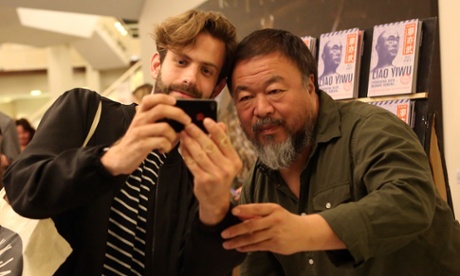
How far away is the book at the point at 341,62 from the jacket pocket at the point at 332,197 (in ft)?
5.82

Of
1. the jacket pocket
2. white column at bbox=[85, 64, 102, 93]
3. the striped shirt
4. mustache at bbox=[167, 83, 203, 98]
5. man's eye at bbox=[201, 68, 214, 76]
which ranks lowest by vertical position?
the striped shirt

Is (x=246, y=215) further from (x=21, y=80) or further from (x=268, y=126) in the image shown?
(x=21, y=80)

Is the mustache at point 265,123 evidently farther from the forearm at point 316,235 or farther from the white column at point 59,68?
the white column at point 59,68

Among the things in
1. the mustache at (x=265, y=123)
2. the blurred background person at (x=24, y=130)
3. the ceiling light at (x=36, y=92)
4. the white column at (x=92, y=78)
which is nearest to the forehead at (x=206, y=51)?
the mustache at (x=265, y=123)

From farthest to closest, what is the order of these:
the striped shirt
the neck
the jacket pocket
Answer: the neck → the jacket pocket → the striped shirt

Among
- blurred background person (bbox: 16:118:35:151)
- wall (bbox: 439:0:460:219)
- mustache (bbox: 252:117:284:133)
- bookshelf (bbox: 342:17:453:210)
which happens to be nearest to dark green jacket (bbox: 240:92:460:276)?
mustache (bbox: 252:117:284:133)

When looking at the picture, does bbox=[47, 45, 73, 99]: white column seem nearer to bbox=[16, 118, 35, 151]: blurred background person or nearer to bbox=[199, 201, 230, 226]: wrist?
bbox=[16, 118, 35, 151]: blurred background person

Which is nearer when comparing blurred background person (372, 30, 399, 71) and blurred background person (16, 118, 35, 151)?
blurred background person (372, 30, 399, 71)

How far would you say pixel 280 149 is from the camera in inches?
72.2

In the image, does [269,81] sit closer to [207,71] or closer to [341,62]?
[207,71]

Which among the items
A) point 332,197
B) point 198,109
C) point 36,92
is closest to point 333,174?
point 332,197

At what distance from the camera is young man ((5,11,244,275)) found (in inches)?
45.6

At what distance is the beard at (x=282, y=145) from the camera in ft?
5.95

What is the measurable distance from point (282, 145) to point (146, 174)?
1.57 ft
